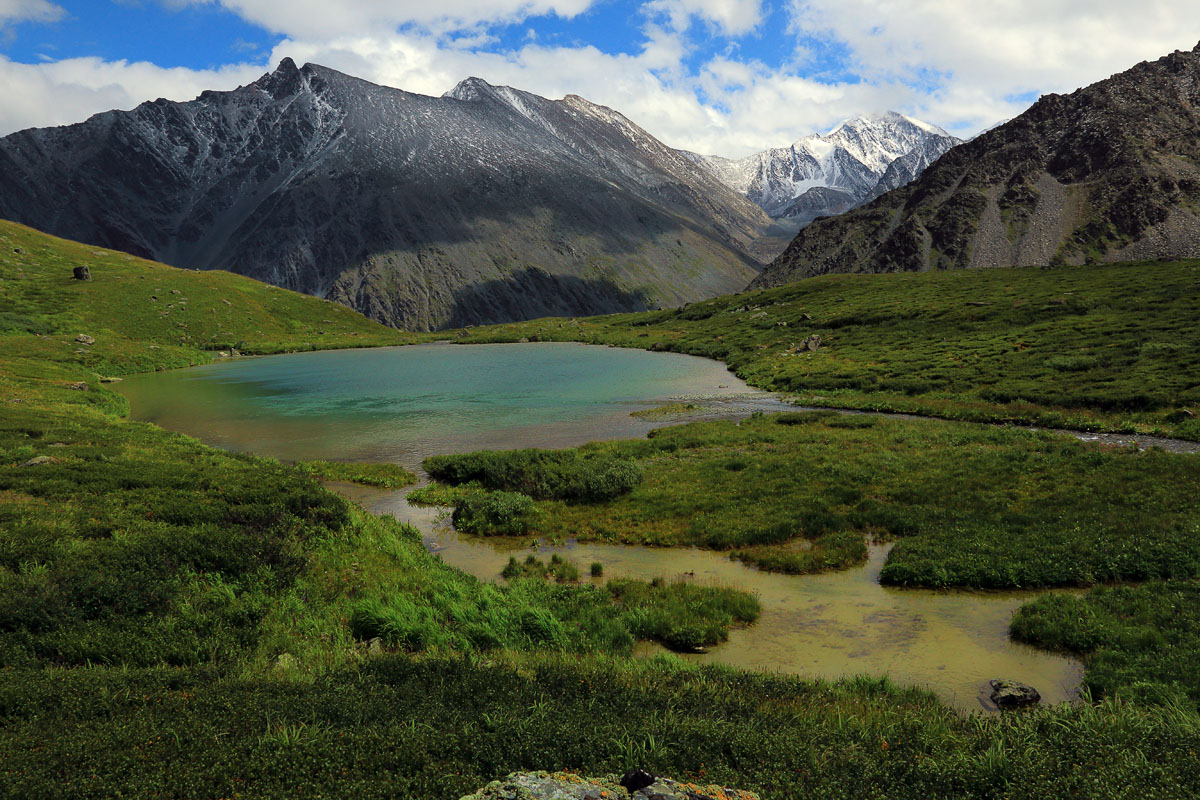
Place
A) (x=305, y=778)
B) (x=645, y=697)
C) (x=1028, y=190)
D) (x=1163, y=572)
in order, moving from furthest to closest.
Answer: (x=1028, y=190)
(x=1163, y=572)
(x=645, y=697)
(x=305, y=778)

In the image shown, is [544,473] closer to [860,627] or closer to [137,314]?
[860,627]

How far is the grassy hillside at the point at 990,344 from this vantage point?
4266 centimetres

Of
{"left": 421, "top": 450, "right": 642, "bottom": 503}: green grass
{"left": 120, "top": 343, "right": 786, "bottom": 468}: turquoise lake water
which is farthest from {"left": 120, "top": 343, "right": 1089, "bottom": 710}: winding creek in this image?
{"left": 421, "top": 450, "right": 642, "bottom": 503}: green grass

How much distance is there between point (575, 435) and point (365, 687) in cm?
3201

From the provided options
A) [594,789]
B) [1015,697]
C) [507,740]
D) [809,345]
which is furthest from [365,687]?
[809,345]

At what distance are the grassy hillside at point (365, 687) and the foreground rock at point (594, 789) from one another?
48 centimetres

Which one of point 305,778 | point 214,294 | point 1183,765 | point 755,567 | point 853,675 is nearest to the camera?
point 305,778

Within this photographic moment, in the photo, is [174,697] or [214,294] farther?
[214,294]

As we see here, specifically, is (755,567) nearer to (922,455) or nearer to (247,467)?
(922,455)

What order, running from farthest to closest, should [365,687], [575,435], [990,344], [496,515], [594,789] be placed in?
[990,344], [575,435], [496,515], [365,687], [594,789]

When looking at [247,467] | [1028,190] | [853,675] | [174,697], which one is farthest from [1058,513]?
[1028,190]

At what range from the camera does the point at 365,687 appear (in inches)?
383

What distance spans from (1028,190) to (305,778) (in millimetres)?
253776

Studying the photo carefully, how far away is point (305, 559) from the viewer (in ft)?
54.5
